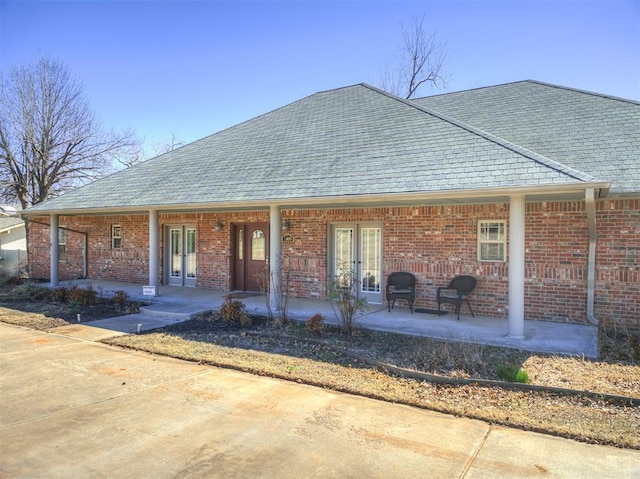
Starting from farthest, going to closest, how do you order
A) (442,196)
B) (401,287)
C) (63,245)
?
(63,245), (401,287), (442,196)

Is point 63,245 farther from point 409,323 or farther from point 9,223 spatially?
point 409,323

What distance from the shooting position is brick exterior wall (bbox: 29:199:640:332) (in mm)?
8617

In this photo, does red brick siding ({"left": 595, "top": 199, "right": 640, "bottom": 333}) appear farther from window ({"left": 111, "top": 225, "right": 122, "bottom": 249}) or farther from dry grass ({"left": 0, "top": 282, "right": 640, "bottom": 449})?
window ({"left": 111, "top": 225, "right": 122, "bottom": 249})

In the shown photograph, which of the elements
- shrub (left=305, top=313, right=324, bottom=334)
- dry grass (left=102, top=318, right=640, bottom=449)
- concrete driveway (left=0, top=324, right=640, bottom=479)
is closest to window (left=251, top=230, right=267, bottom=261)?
dry grass (left=102, top=318, right=640, bottom=449)

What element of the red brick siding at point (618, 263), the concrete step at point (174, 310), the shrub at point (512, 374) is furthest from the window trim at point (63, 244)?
the red brick siding at point (618, 263)

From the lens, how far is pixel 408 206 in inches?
410

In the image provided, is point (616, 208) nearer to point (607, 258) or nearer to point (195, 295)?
point (607, 258)

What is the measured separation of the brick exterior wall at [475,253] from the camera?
8617 millimetres

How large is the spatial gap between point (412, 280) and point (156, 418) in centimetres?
704

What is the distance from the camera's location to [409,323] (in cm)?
888

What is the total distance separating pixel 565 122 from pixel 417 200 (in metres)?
4.77

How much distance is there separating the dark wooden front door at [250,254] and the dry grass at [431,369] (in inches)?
178

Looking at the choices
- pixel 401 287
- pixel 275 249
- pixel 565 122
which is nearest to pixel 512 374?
pixel 401 287

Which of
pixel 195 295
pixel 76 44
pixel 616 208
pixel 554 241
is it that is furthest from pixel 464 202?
pixel 76 44
